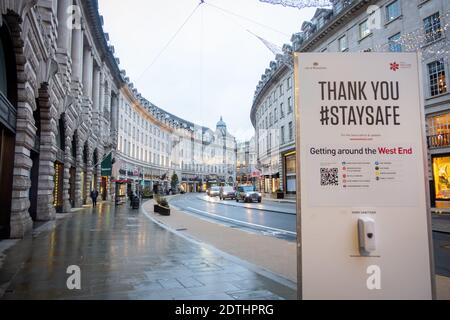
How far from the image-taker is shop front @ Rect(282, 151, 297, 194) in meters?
43.2

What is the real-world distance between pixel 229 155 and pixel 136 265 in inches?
4694

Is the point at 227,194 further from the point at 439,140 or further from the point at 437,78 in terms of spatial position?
the point at 437,78

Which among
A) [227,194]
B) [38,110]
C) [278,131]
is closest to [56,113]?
[38,110]

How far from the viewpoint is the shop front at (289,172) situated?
43.2 meters

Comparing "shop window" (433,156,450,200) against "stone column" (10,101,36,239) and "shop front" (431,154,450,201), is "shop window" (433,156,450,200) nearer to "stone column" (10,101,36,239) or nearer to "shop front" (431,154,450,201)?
"shop front" (431,154,450,201)

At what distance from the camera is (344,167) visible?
3297mm

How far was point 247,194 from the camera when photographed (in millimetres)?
38625

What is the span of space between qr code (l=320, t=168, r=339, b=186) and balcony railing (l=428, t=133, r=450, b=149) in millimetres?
25098

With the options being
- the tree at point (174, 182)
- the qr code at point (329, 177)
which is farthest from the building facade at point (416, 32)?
the tree at point (174, 182)

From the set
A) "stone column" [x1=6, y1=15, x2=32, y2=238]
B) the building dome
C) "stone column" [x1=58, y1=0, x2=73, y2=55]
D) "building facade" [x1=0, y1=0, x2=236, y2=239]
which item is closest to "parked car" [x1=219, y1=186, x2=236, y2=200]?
"building facade" [x1=0, y1=0, x2=236, y2=239]

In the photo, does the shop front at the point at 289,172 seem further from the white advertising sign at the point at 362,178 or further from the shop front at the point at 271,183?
the white advertising sign at the point at 362,178

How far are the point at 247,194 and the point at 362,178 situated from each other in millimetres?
35537

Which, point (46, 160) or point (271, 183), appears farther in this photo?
point (271, 183)
